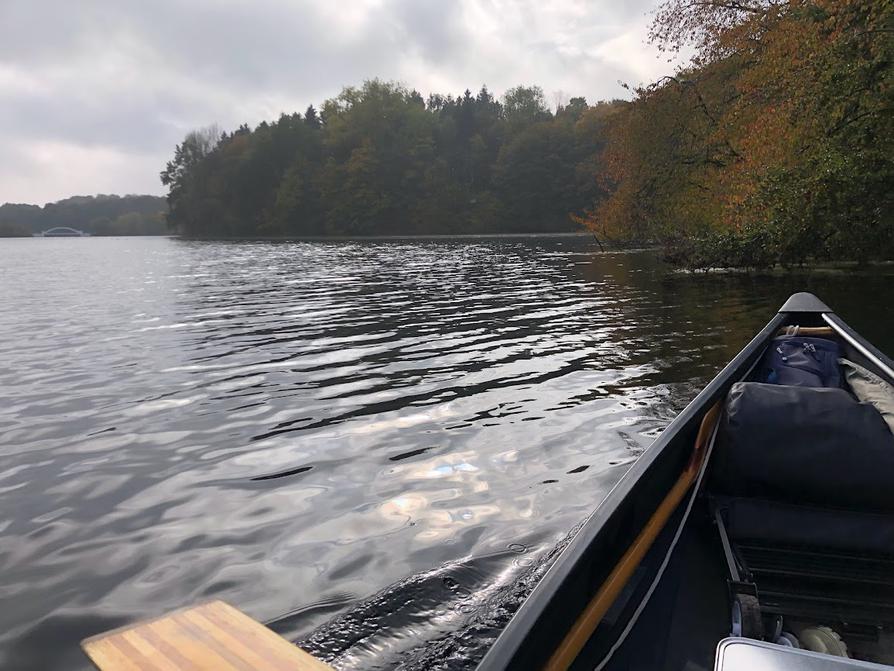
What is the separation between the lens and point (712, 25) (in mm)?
22250

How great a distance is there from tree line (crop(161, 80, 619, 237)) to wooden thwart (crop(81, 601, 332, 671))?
81.7 meters

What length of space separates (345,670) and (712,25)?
24714mm

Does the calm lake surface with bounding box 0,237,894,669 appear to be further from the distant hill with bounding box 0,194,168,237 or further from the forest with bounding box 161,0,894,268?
the distant hill with bounding box 0,194,168,237

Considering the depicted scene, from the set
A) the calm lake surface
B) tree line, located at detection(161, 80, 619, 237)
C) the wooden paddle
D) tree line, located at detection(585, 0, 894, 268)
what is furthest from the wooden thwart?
tree line, located at detection(161, 80, 619, 237)

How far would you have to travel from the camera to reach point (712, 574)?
300cm

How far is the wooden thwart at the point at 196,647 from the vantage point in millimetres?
→ 2283

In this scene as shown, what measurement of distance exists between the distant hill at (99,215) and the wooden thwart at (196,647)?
169851mm

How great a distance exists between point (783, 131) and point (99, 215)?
19691 centimetres

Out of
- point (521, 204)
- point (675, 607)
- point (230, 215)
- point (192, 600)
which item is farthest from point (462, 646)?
point (230, 215)

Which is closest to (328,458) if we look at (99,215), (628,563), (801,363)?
(628,563)

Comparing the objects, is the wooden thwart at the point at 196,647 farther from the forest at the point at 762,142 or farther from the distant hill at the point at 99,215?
the distant hill at the point at 99,215

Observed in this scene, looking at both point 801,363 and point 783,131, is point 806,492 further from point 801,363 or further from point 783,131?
point 783,131

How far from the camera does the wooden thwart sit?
2283mm

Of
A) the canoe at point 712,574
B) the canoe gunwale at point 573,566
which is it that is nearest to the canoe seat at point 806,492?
the canoe at point 712,574
